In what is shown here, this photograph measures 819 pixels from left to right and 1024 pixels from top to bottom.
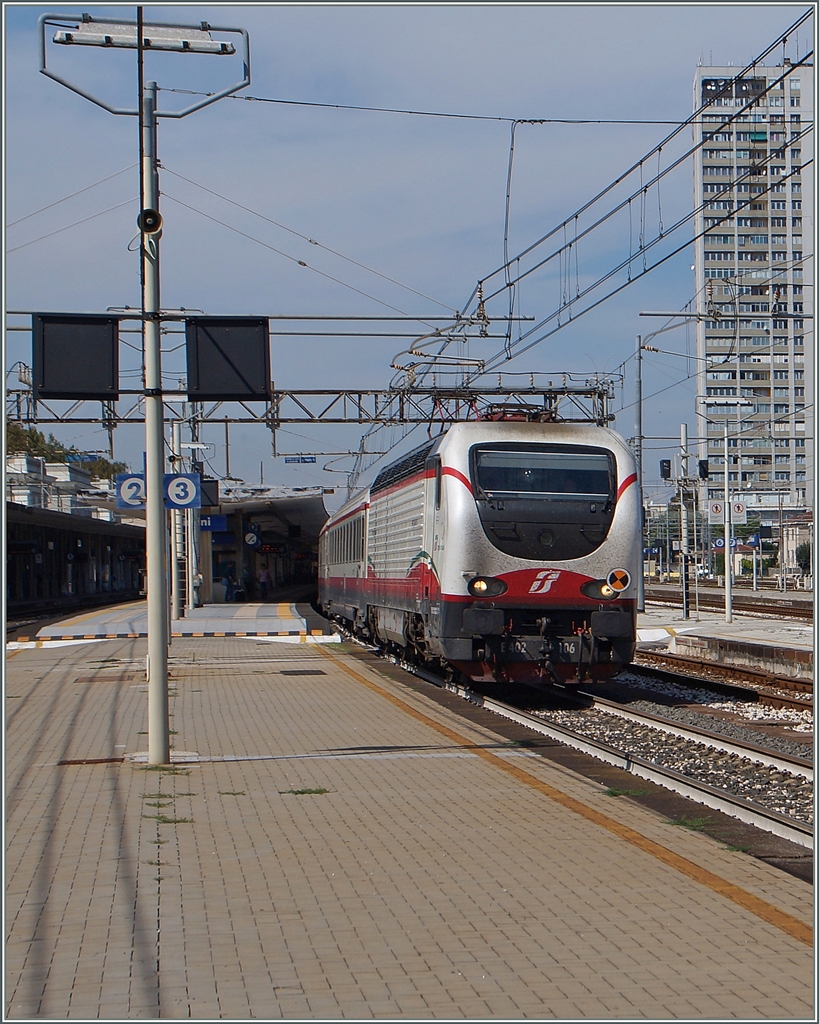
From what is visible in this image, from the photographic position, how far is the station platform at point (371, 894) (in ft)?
15.0

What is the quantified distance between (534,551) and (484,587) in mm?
723

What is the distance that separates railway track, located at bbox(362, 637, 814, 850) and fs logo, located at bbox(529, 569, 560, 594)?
141 centimetres

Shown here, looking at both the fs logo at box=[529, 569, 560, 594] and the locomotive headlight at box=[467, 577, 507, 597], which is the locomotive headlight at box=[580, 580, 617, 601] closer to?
the fs logo at box=[529, 569, 560, 594]

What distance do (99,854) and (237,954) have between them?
6.65 feet

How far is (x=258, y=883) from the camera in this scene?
A: 20.0 feet

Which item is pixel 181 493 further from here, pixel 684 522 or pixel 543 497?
pixel 684 522

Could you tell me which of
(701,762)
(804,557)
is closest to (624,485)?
(701,762)

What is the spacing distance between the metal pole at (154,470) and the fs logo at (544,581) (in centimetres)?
512

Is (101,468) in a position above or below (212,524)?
above

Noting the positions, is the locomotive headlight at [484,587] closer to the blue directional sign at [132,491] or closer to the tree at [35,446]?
the blue directional sign at [132,491]

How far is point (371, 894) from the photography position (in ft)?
19.4

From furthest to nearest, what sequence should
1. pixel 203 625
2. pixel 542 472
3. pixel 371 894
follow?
pixel 203 625
pixel 542 472
pixel 371 894

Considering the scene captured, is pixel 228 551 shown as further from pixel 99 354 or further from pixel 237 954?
pixel 237 954

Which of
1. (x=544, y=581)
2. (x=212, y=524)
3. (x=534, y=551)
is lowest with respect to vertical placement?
(x=544, y=581)
